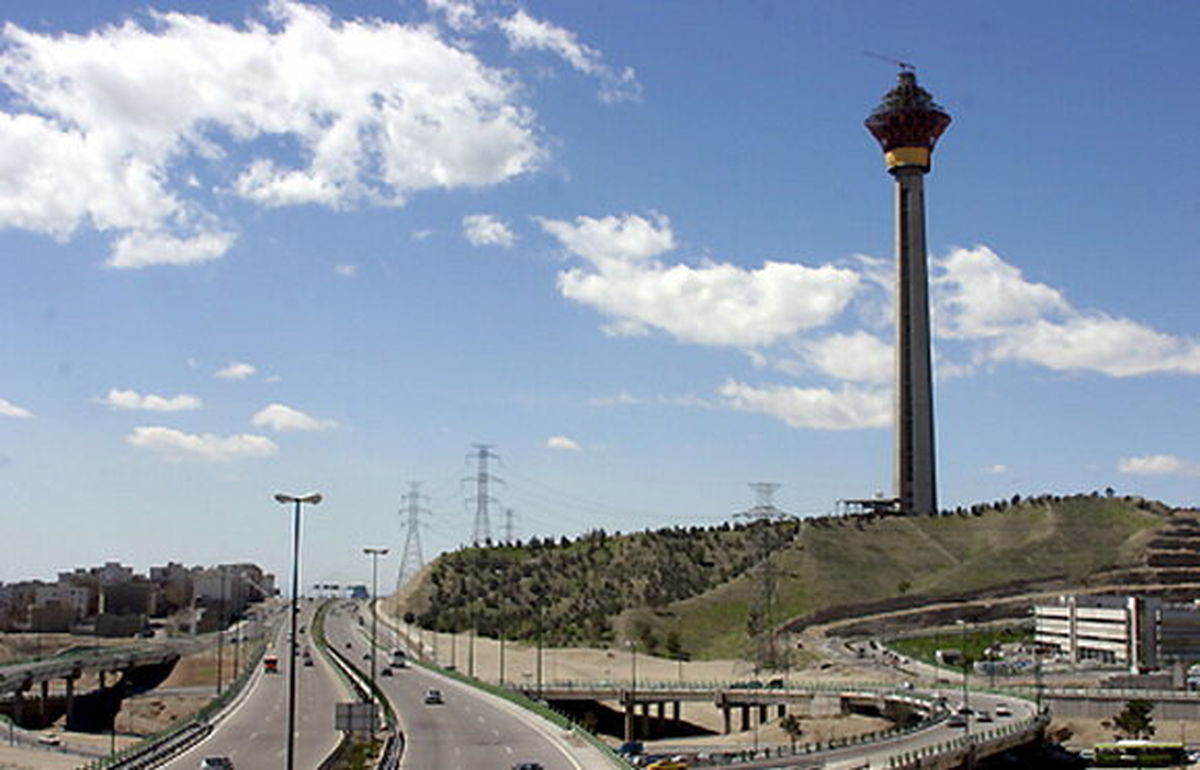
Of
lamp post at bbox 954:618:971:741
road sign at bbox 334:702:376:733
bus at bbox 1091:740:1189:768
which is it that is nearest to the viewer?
road sign at bbox 334:702:376:733

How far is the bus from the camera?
277 feet

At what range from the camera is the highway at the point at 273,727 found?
64.5 meters

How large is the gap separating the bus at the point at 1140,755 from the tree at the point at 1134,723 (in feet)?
19.7

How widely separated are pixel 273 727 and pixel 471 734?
13.2m

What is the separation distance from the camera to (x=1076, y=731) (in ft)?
327

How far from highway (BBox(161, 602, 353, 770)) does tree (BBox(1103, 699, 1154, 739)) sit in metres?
52.1

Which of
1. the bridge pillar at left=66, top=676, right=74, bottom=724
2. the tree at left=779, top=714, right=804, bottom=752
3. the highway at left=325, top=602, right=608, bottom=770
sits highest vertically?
the highway at left=325, top=602, right=608, bottom=770

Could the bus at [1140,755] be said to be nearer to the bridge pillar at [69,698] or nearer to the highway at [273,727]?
the highway at [273,727]

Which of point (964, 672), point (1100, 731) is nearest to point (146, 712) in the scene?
point (964, 672)

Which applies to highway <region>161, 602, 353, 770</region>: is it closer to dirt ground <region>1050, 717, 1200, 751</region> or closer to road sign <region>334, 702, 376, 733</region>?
road sign <region>334, 702, 376, 733</region>

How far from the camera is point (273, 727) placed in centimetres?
7881

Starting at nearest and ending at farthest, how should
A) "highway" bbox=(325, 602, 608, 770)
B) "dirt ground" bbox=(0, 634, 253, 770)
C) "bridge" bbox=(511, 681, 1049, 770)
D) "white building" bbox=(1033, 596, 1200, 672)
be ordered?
"highway" bbox=(325, 602, 608, 770) → "bridge" bbox=(511, 681, 1049, 770) → "dirt ground" bbox=(0, 634, 253, 770) → "white building" bbox=(1033, 596, 1200, 672)

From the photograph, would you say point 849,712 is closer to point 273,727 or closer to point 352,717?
point 273,727

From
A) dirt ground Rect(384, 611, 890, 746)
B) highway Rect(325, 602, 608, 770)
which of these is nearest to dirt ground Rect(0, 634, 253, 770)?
highway Rect(325, 602, 608, 770)
